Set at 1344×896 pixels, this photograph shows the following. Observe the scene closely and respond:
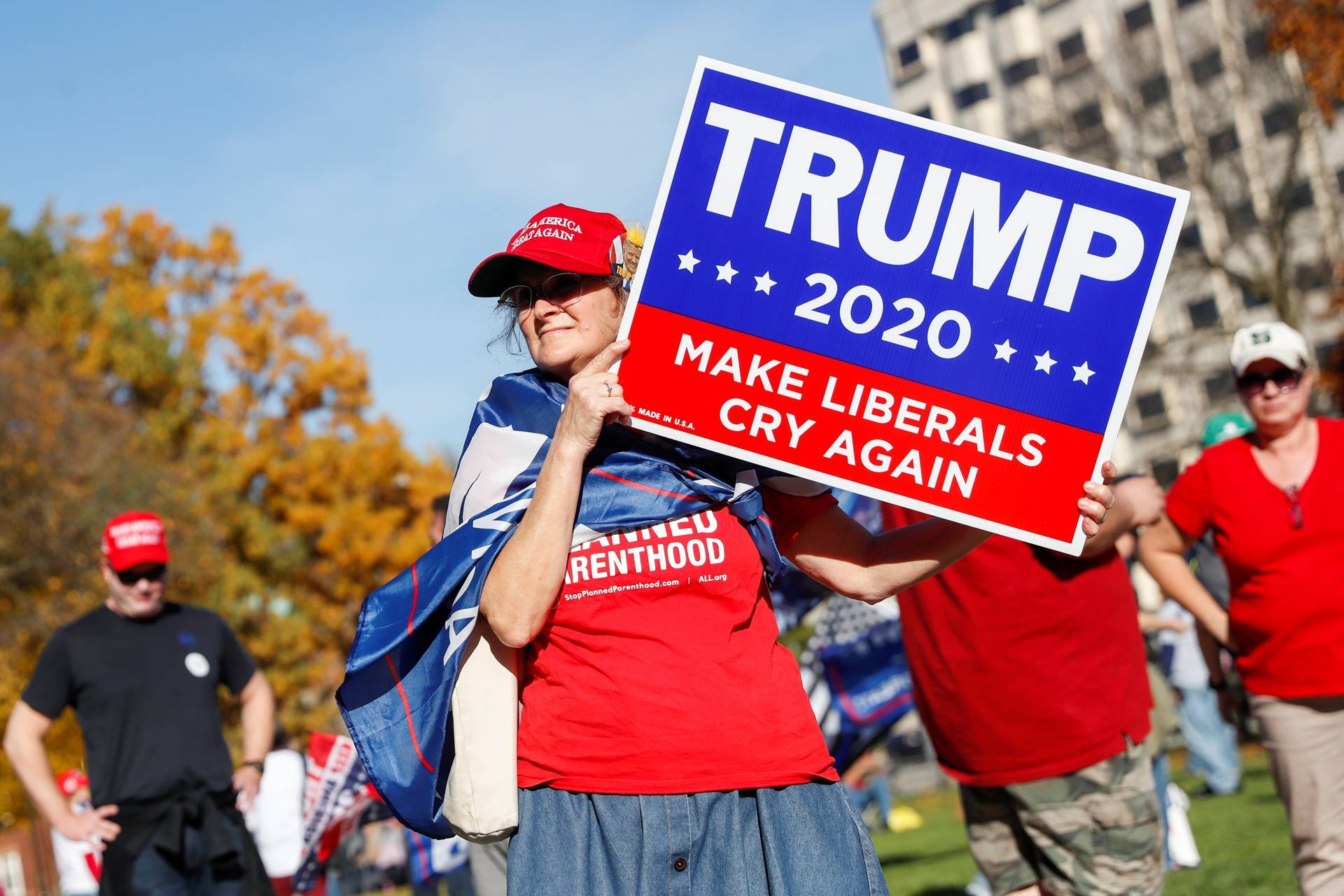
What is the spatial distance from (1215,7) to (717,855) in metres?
49.1

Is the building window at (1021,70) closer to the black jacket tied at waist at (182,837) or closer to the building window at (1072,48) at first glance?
the building window at (1072,48)

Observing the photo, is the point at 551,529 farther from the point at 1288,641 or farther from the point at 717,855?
the point at 1288,641

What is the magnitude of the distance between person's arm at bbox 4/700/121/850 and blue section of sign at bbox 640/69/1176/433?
12.2ft

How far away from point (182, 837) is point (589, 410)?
358 centimetres

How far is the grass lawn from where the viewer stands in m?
7.90

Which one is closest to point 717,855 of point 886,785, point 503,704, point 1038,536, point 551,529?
point 503,704

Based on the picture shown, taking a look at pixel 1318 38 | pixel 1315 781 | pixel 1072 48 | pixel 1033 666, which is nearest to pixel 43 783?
pixel 1033 666

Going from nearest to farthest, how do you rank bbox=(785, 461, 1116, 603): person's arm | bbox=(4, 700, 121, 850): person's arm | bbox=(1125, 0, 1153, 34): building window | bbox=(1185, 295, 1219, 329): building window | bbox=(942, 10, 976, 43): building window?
bbox=(785, 461, 1116, 603): person's arm < bbox=(4, 700, 121, 850): person's arm < bbox=(1185, 295, 1219, 329): building window < bbox=(1125, 0, 1153, 34): building window < bbox=(942, 10, 976, 43): building window

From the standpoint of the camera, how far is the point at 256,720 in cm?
Answer: 631

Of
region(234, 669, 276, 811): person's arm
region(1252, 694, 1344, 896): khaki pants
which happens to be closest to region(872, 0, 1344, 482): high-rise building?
region(1252, 694, 1344, 896): khaki pants

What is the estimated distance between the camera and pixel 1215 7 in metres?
46.5

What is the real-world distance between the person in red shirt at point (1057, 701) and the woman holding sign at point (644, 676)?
1691mm

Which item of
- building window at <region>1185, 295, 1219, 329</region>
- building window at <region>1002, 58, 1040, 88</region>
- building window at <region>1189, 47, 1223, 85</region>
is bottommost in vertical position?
building window at <region>1189, 47, 1223, 85</region>

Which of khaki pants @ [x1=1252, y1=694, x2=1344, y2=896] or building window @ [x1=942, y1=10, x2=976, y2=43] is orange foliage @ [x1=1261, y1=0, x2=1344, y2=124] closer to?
khaki pants @ [x1=1252, y1=694, x2=1344, y2=896]
